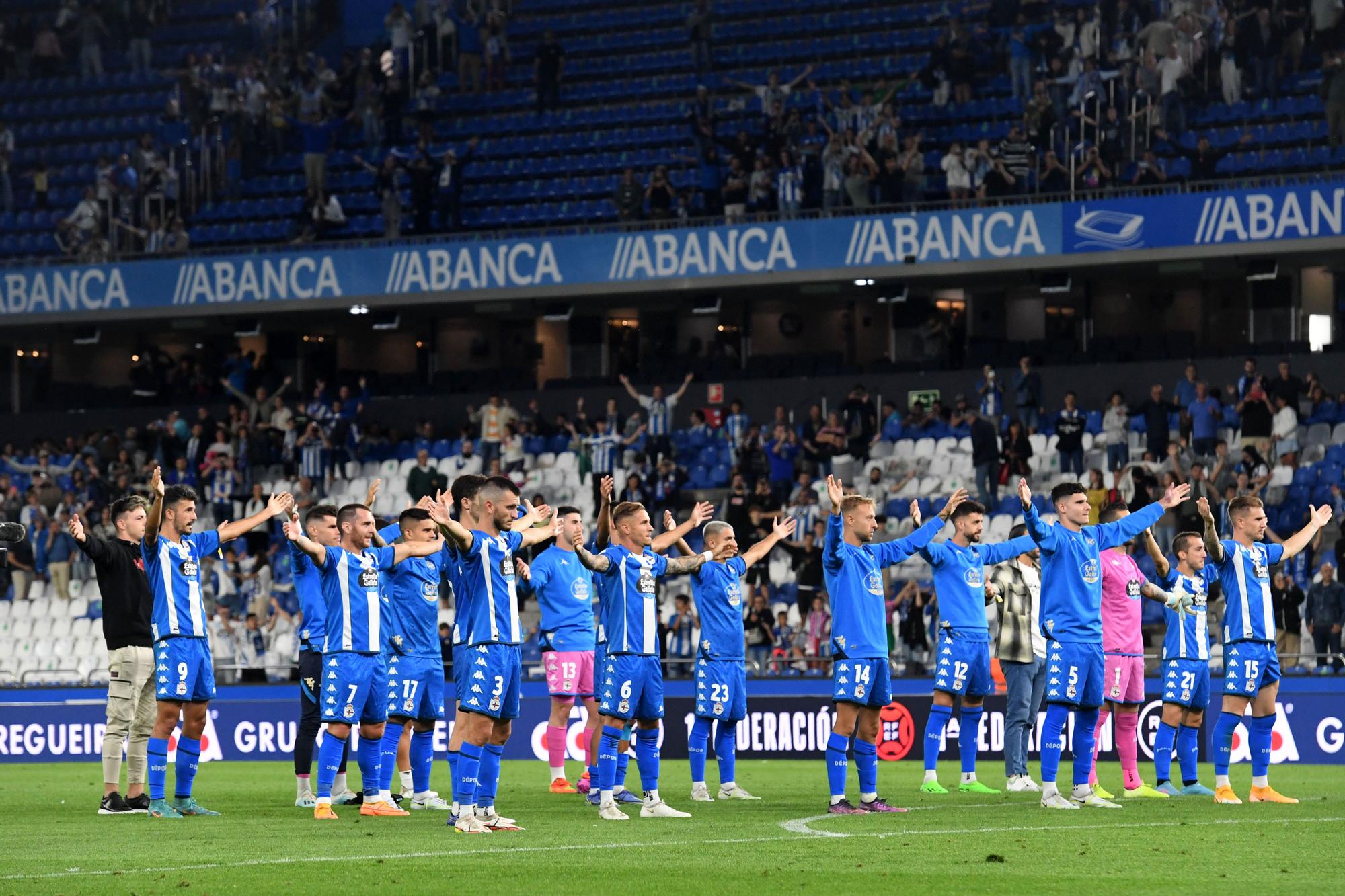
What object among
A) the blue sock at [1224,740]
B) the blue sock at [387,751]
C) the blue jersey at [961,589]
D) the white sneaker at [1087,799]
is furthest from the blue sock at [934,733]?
the blue sock at [387,751]

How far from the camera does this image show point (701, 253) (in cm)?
3206

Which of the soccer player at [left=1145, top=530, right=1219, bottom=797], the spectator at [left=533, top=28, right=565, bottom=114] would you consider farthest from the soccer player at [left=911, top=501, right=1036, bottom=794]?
the spectator at [left=533, top=28, right=565, bottom=114]

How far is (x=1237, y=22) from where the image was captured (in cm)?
3142

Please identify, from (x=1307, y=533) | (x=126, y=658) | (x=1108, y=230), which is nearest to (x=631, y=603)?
(x=126, y=658)

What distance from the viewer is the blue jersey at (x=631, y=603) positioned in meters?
13.8

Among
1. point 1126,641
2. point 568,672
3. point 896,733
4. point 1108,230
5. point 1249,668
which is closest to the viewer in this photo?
point 1249,668

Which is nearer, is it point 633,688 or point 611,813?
point 611,813

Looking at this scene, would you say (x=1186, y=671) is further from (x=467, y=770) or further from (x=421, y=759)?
(x=467, y=770)

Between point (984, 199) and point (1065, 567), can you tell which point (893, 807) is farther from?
point (984, 199)

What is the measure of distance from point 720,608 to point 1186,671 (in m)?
3.81

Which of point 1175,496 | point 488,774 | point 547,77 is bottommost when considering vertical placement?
point 488,774

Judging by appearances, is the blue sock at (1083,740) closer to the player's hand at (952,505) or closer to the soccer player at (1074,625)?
the soccer player at (1074,625)

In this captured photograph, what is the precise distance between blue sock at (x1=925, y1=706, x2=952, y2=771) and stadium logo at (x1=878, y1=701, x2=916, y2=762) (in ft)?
19.4

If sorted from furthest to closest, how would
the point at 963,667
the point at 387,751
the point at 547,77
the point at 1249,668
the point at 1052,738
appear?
the point at 547,77 → the point at 963,667 → the point at 387,751 → the point at 1249,668 → the point at 1052,738
